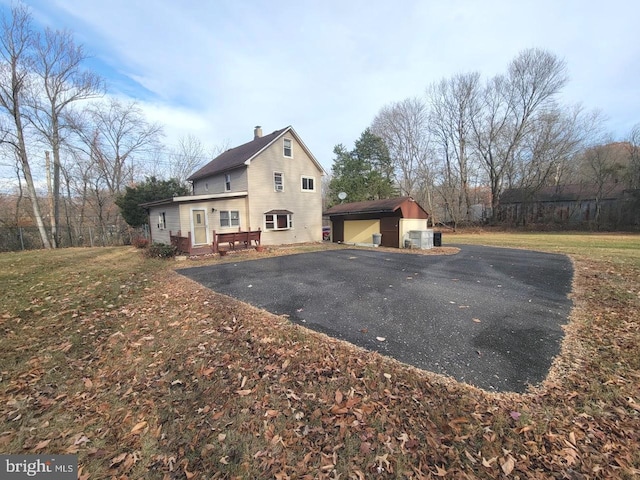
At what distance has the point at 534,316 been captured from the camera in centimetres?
501

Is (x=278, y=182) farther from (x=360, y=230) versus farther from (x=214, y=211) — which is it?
(x=360, y=230)

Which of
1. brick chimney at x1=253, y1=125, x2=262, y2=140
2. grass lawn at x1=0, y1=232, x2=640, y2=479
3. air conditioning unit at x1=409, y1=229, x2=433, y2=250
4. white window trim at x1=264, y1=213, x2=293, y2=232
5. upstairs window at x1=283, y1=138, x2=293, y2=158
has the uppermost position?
brick chimney at x1=253, y1=125, x2=262, y2=140

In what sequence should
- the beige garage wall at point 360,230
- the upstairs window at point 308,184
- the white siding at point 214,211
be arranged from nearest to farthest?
1. the white siding at point 214,211
2. the beige garage wall at point 360,230
3. the upstairs window at point 308,184

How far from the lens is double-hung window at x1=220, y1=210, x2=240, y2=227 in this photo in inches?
610

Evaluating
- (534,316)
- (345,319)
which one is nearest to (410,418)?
(345,319)

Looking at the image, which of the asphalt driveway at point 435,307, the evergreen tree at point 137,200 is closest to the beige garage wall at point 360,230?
the asphalt driveway at point 435,307

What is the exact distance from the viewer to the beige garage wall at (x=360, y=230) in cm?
1803

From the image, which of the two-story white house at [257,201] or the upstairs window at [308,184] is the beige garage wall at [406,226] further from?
the upstairs window at [308,184]

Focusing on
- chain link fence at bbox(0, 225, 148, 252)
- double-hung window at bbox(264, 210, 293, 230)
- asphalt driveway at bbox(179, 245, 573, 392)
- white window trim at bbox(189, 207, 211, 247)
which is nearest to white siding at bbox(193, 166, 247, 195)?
double-hung window at bbox(264, 210, 293, 230)

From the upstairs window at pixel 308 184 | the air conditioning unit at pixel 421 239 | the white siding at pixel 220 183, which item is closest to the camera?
the air conditioning unit at pixel 421 239

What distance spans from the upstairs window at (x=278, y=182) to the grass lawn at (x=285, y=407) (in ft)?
47.2

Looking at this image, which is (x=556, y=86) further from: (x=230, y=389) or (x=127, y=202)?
(x=127, y=202)

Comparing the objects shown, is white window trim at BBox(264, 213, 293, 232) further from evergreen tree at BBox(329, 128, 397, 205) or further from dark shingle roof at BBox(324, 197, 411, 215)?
evergreen tree at BBox(329, 128, 397, 205)

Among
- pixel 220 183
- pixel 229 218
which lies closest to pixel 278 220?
pixel 229 218
